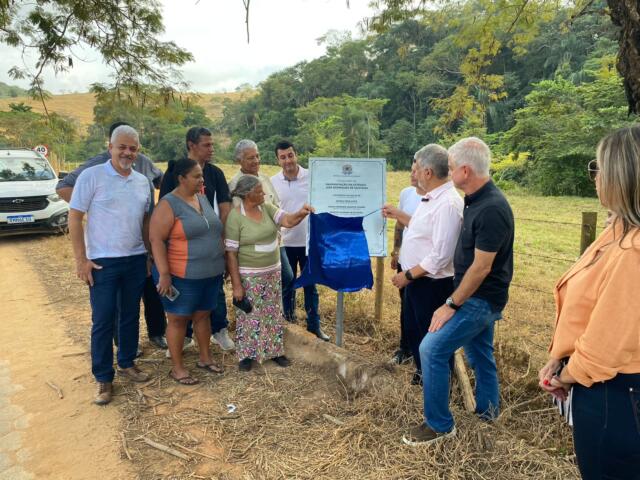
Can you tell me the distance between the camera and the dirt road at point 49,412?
271 centimetres

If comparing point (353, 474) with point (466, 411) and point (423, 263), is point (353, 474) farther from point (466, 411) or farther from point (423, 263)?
point (423, 263)

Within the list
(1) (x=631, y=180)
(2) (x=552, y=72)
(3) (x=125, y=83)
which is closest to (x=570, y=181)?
(2) (x=552, y=72)

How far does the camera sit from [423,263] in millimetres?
2811

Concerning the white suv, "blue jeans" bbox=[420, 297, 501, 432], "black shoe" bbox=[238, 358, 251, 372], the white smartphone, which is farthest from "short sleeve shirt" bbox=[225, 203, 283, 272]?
the white suv

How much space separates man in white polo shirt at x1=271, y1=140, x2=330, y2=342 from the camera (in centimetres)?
440

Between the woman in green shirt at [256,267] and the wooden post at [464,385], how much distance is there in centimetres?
142

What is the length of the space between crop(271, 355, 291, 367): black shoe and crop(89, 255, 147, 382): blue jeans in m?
1.22

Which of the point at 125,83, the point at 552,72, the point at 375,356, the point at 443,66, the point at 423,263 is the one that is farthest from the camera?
the point at 443,66

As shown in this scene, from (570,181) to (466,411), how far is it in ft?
78.2

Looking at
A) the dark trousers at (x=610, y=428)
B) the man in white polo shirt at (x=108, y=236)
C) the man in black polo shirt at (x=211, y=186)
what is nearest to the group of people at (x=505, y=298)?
the dark trousers at (x=610, y=428)

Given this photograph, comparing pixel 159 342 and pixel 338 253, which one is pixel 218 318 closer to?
pixel 159 342

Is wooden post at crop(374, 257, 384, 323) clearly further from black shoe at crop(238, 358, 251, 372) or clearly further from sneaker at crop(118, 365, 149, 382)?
sneaker at crop(118, 365, 149, 382)

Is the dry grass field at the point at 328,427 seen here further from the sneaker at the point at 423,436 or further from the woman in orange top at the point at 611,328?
the woman in orange top at the point at 611,328

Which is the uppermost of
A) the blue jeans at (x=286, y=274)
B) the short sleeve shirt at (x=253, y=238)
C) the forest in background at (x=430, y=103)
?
the forest in background at (x=430, y=103)
